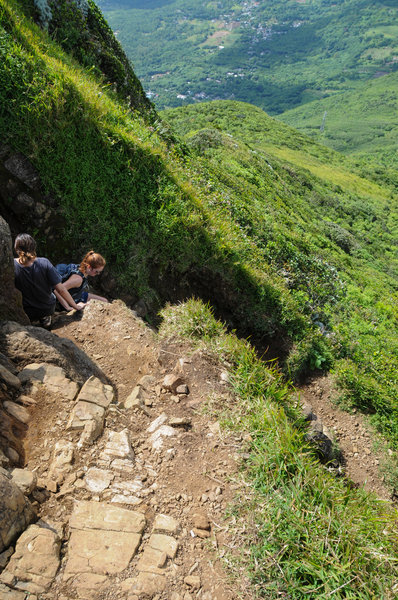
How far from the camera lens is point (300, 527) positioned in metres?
3.30

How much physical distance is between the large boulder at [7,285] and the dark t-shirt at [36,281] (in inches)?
15.6

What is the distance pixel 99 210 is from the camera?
24.4 ft

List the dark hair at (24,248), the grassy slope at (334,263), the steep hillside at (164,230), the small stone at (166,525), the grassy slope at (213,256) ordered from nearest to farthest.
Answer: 1. the grassy slope at (213,256)
2. the small stone at (166,525)
3. the dark hair at (24,248)
4. the steep hillside at (164,230)
5. the grassy slope at (334,263)

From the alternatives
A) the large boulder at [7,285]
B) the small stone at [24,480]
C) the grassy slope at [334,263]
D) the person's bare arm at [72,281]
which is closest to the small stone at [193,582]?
the small stone at [24,480]

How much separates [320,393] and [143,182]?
6.47 meters

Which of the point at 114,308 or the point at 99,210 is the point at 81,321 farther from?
the point at 99,210

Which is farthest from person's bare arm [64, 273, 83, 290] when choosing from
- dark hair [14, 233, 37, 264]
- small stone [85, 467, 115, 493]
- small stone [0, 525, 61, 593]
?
small stone [0, 525, 61, 593]

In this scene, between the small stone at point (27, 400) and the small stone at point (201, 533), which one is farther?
the small stone at point (27, 400)

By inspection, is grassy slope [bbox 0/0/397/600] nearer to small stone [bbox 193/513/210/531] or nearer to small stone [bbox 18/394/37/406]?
small stone [bbox 193/513/210/531]

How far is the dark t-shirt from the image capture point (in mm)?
5680

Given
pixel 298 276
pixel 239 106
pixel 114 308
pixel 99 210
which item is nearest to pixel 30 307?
pixel 114 308

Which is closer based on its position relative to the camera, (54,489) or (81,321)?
(54,489)

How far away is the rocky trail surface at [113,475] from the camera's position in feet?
9.86

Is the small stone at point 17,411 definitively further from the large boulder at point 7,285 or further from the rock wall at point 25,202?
the rock wall at point 25,202
